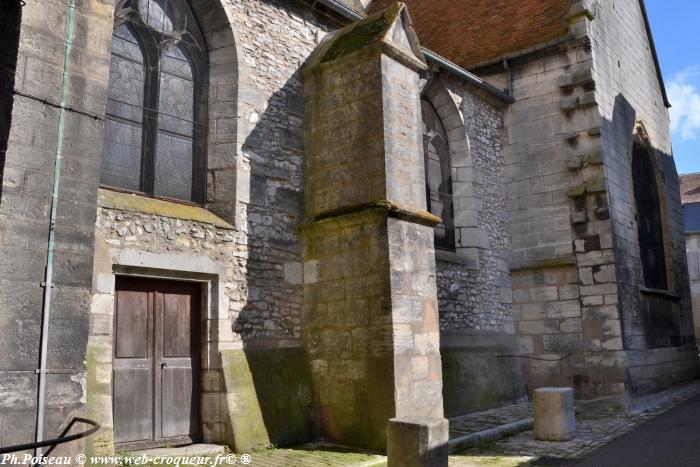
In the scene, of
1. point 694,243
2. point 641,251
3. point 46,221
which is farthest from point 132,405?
point 694,243

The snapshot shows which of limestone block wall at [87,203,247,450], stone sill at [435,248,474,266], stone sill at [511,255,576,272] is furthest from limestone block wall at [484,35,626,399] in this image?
limestone block wall at [87,203,247,450]

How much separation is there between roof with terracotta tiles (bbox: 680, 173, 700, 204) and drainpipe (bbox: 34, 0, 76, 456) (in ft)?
96.7

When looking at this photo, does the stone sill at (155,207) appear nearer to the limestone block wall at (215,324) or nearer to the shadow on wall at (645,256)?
the limestone block wall at (215,324)

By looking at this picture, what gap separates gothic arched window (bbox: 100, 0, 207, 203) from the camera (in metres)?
5.83

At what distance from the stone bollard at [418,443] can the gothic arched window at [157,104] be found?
3229 mm

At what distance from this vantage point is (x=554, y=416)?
6.76m

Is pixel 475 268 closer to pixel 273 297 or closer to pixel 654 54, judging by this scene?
pixel 273 297

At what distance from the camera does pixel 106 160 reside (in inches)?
223

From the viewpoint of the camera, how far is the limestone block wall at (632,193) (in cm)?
993

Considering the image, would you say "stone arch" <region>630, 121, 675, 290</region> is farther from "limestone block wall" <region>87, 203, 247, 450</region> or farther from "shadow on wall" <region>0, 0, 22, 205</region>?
"shadow on wall" <region>0, 0, 22, 205</region>

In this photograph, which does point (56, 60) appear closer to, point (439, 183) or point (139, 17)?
point (139, 17)

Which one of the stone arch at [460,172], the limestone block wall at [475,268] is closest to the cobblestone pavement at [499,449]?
the limestone block wall at [475,268]

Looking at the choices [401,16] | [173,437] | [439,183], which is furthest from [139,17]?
[439,183]

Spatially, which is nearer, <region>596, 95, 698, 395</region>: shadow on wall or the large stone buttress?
the large stone buttress
